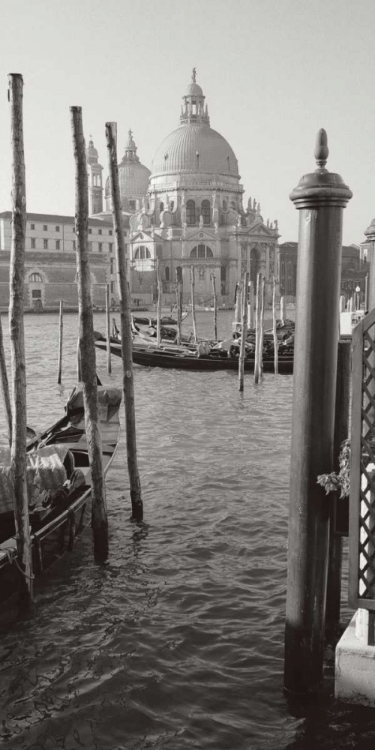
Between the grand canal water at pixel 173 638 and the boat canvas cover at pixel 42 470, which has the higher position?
the boat canvas cover at pixel 42 470

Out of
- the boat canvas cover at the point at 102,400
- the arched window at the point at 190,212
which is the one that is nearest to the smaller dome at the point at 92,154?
the arched window at the point at 190,212

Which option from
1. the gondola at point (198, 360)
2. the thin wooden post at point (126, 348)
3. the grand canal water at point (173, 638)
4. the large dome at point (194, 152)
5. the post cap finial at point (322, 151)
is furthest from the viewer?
the large dome at point (194, 152)

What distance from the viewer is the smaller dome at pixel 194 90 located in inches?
2480

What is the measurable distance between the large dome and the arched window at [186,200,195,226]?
2503mm

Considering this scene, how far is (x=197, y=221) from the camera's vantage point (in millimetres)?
61156

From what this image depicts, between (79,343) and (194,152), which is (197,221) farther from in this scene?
(79,343)

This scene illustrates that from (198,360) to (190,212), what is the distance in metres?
47.1

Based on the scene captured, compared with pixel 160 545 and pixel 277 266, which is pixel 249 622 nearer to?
pixel 160 545

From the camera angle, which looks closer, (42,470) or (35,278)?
(42,470)

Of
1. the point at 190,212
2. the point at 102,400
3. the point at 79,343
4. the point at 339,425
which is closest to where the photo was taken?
the point at 339,425

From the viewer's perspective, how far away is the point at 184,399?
12.7m

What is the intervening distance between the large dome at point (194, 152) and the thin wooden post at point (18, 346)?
186 feet

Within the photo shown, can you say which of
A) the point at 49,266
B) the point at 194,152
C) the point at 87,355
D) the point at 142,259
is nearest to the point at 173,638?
the point at 87,355

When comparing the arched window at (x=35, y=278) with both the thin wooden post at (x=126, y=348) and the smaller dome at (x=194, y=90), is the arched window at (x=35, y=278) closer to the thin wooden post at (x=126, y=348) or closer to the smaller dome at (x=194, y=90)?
the smaller dome at (x=194, y=90)
